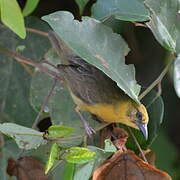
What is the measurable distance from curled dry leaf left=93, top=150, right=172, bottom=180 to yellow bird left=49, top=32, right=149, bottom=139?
27cm

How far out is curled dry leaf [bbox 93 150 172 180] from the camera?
138 centimetres

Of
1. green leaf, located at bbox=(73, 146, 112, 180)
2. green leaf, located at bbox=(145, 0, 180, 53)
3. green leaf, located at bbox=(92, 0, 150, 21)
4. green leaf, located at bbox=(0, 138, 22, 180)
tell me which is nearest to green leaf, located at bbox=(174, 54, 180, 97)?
green leaf, located at bbox=(145, 0, 180, 53)

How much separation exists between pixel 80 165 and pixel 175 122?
147 cm

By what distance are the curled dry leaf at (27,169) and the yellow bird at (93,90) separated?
251mm

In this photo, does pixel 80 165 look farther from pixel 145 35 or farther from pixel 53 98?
pixel 145 35

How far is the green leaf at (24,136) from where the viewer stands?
1300 mm

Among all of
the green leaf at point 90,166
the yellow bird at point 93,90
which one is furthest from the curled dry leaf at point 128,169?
the yellow bird at point 93,90

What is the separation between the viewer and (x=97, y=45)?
4.51ft

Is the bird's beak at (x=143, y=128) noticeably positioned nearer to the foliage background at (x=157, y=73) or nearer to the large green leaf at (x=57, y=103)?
the large green leaf at (x=57, y=103)

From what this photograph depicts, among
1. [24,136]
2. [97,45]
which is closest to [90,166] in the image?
[24,136]

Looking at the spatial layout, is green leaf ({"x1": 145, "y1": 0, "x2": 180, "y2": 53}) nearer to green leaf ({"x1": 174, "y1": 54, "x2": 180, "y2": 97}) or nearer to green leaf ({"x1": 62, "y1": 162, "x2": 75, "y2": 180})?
green leaf ({"x1": 174, "y1": 54, "x2": 180, "y2": 97})

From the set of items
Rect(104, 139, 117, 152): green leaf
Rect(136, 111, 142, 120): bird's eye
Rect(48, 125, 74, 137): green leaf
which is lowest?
Rect(136, 111, 142, 120): bird's eye

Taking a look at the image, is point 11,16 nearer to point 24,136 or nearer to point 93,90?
point 24,136

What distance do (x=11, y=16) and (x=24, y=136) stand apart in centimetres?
31
